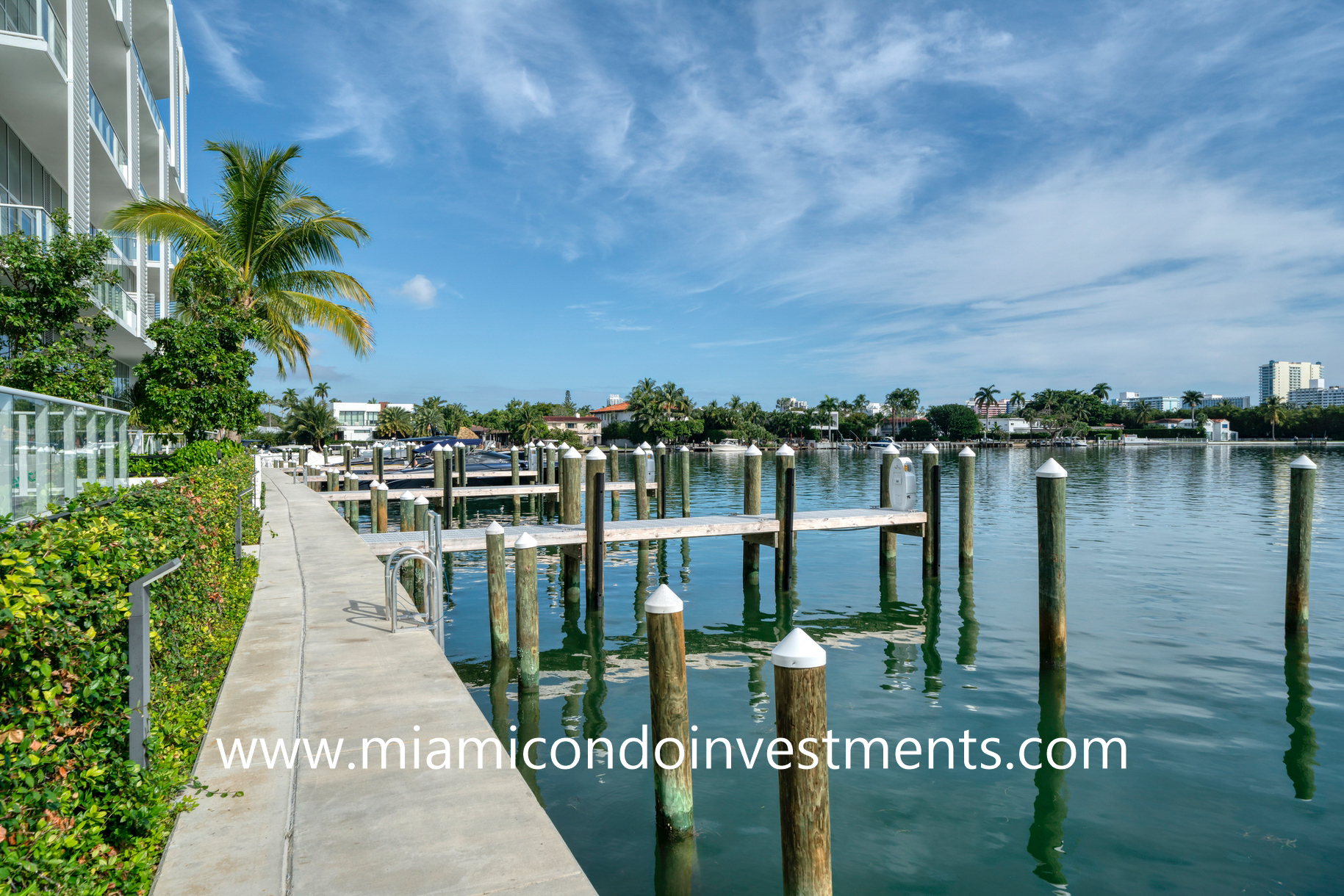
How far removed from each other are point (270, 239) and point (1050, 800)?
2131cm

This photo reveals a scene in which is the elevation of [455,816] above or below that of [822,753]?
below

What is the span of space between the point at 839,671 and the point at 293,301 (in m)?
18.3

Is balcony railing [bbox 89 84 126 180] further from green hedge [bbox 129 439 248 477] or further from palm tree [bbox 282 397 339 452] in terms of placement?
palm tree [bbox 282 397 339 452]

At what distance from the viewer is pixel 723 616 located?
48.8 ft

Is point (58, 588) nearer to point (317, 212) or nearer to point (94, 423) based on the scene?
point (94, 423)

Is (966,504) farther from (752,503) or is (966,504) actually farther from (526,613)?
(526,613)

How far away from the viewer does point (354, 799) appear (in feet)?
14.9

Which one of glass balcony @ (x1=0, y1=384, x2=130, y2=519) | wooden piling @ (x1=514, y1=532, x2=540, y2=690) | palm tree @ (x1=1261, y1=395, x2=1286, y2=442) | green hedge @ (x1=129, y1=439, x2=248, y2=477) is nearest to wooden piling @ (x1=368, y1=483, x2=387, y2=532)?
green hedge @ (x1=129, y1=439, x2=248, y2=477)

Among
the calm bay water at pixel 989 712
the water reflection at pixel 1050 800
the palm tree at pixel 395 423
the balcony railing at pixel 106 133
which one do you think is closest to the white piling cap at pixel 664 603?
the calm bay water at pixel 989 712

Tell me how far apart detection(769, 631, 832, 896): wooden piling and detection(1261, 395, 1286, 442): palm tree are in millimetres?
172352

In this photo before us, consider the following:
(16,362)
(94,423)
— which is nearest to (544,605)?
(94,423)

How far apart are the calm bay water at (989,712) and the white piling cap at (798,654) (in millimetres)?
2563

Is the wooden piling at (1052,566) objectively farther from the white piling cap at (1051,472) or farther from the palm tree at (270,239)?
the palm tree at (270,239)

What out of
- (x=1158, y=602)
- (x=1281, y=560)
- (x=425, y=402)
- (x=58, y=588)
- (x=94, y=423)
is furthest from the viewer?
(x=425, y=402)
